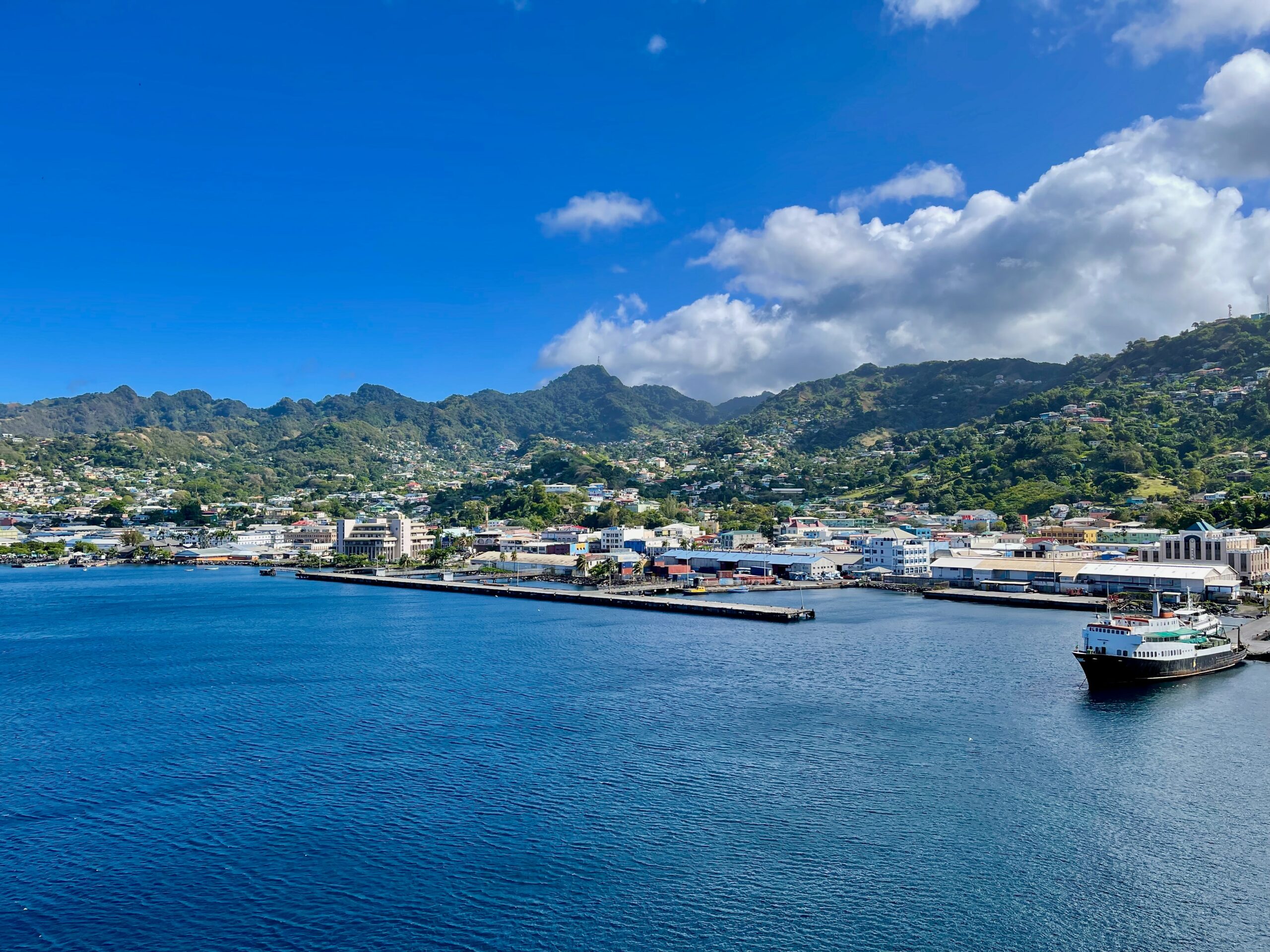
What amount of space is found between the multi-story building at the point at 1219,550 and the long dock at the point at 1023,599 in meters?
7.93

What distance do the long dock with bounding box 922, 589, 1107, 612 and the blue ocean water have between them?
45.4 feet

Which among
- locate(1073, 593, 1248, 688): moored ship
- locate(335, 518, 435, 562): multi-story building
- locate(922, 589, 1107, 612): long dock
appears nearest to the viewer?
locate(1073, 593, 1248, 688): moored ship

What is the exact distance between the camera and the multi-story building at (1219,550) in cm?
4650

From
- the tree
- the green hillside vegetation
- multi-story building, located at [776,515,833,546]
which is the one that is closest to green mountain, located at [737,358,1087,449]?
the green hillside vegetation

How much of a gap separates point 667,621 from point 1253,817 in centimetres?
2667

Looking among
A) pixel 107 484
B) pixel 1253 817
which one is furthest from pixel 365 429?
pixel 1253 817

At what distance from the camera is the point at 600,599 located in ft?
159

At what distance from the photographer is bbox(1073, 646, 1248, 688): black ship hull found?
2503 centimetres

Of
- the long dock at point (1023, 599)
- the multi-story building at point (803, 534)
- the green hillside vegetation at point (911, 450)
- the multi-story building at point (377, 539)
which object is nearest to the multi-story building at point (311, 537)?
the multi-story building at point (377, 539)

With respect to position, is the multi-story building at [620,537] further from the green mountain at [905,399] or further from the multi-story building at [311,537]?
the green mountain at [905,399]

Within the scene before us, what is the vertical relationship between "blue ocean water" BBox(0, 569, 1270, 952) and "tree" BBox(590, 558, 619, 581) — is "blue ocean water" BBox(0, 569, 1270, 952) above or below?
below

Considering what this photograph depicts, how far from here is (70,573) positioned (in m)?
71.2

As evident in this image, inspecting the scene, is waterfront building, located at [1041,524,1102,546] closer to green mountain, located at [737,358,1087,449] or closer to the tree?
the tree

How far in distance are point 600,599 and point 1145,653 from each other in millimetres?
28226
